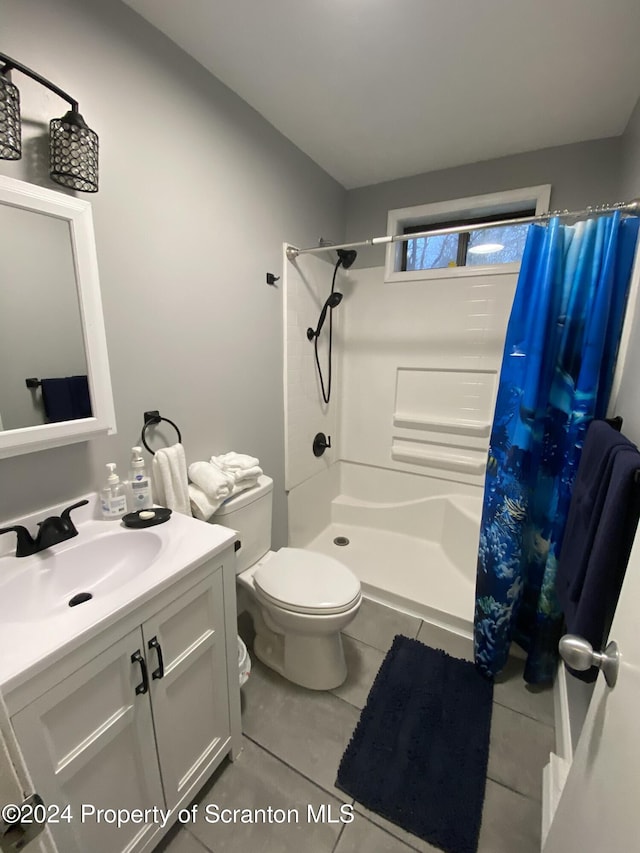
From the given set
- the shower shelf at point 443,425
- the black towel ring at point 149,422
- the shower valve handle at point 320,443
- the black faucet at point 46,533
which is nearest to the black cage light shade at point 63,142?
the black towel ring at point 149,422

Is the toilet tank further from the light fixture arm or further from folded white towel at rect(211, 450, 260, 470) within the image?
the light fixture arm

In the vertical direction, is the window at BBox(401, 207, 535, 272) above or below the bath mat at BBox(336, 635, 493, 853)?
above

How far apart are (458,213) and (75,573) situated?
103 inches

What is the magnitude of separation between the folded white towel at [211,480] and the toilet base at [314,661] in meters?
0.69

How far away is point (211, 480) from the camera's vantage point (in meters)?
1.44

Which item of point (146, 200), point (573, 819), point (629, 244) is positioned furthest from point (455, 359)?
point (573, 819)

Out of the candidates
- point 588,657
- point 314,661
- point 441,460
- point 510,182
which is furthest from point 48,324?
point 510,182

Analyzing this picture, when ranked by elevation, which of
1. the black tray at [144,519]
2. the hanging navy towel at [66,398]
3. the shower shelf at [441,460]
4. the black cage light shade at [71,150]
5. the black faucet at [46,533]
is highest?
the black cage light shade at [71,150]

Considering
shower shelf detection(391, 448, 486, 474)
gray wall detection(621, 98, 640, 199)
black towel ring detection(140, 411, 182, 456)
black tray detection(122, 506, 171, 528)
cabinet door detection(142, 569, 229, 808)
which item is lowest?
cabinet door detection(142, 569, 229, 808)

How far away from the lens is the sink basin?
3.02ft

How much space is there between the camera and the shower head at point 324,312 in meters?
2.25

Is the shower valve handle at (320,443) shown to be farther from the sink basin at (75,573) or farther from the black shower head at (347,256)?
the sink basin at (75,573)

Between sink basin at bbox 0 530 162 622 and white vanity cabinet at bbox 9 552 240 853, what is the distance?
153mm

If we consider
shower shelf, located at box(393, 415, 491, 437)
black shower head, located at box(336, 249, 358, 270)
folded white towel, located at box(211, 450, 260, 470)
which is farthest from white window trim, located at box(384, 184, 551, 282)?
folded white towel, located at box(211, 450, 260, 470)
